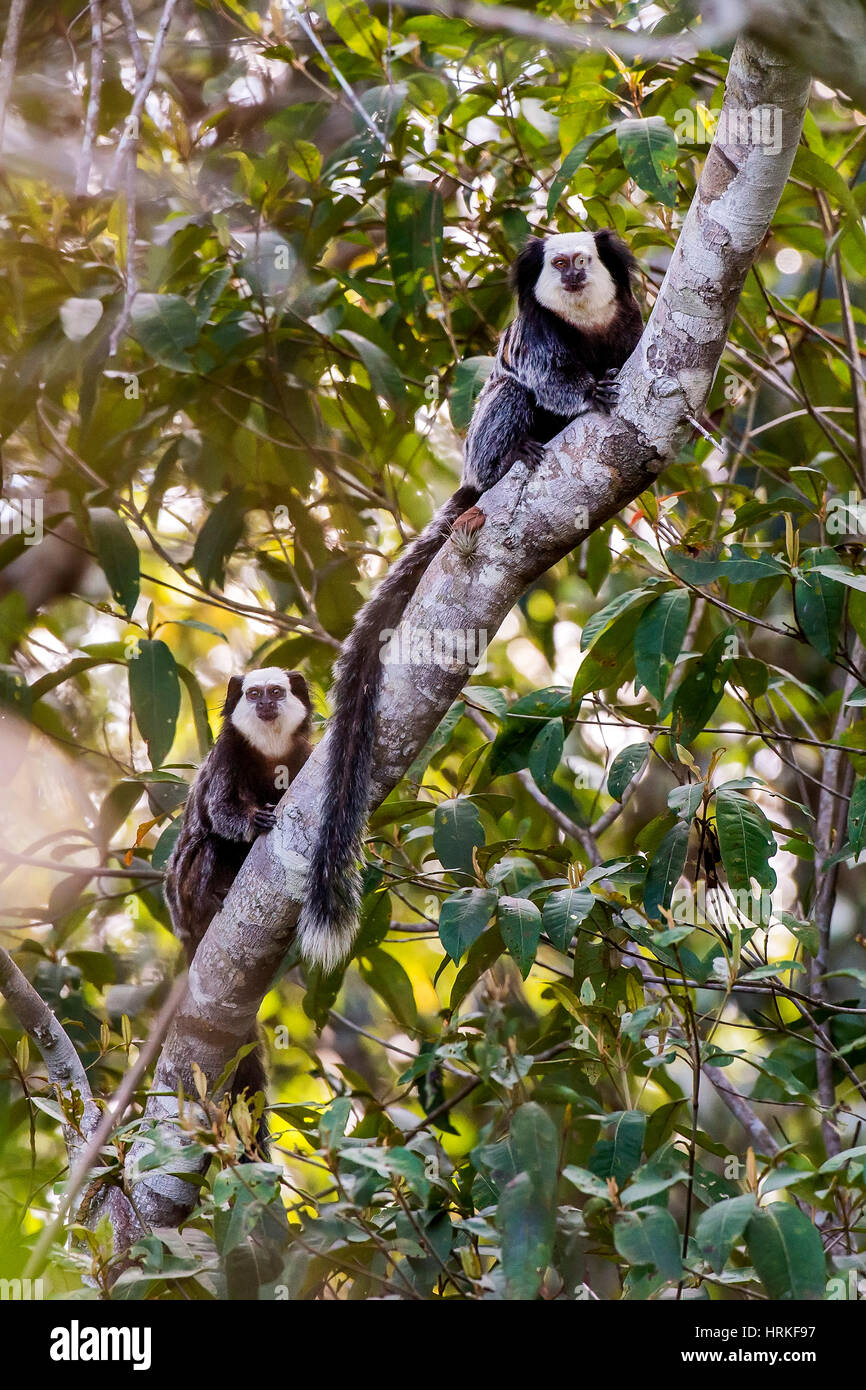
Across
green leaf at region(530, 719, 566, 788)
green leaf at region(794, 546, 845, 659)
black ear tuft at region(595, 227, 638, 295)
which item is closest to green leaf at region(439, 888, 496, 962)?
green leaf at region(530, 719, 566, 788)

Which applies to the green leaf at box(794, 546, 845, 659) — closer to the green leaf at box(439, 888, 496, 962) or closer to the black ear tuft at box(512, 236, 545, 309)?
the green leaf at box(439, 888, 496, 962)

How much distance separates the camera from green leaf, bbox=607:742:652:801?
285 cm

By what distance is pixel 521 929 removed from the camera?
247 centimetres

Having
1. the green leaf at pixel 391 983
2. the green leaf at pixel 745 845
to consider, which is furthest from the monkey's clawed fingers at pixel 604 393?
the green leaf at pixel 391 983

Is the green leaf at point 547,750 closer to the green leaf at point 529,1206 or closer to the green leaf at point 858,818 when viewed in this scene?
the green leaf at point 858,818

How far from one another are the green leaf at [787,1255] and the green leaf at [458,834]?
110cm

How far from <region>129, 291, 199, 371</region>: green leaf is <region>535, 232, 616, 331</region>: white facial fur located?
1.02 meters

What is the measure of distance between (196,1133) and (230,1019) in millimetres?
749

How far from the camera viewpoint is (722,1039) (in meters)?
6.27

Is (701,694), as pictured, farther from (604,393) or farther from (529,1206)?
(529,1206)

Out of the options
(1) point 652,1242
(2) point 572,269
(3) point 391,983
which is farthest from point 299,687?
(1) point 652,1242

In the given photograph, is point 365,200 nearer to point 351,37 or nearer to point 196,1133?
point 351,37

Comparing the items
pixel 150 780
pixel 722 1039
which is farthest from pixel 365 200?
pixel 722 1039

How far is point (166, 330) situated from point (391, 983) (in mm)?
1992
